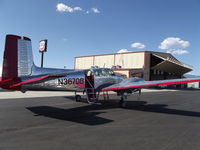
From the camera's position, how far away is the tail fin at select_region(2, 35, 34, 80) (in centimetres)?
870

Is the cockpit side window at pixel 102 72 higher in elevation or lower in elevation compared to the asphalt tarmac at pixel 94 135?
higher

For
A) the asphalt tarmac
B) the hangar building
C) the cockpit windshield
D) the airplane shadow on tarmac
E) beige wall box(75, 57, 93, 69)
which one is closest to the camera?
the asphalt tarmac

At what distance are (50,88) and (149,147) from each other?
6.65m

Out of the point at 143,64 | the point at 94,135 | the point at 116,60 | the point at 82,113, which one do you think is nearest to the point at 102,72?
the point at 82,113

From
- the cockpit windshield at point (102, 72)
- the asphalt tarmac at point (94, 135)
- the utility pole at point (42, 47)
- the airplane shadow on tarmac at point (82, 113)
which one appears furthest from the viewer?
the utility pole at point (42, 47)

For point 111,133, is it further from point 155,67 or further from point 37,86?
point 155,67

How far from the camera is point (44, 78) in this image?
7.60m

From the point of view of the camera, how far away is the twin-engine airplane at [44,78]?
8.70 m

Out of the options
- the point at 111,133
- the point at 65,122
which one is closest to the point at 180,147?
the point at 111,133

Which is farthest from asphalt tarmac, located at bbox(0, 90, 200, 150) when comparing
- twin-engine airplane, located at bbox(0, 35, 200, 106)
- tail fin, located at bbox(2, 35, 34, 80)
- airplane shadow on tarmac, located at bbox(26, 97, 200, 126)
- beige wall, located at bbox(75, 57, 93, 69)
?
beige wall, located at bbox(75, 57, 93, 69)

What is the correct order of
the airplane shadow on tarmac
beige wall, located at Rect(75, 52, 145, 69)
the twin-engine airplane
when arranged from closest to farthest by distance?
the airplane shadow on tarmac
the twin-engine airplane
beige wall, located at Rect(75, 52, 145, 69)

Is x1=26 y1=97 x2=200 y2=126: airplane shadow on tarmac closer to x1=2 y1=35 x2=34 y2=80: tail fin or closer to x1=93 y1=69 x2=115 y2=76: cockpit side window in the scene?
x1=2 y1=35 x2=34 y2=80: tail fin

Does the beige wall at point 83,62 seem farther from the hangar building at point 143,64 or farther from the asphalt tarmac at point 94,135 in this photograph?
the asphalt tarmac at point 94,135

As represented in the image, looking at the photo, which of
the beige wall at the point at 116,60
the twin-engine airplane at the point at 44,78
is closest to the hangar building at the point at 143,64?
the beige wall at the point at 116,60
